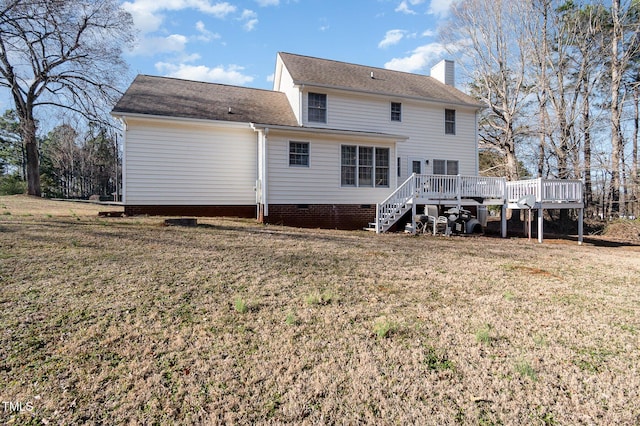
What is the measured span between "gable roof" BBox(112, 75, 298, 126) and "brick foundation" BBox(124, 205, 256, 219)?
318 cm

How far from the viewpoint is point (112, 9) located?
60.5 ft

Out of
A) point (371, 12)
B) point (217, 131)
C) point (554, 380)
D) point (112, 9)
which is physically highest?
point (112, 9)

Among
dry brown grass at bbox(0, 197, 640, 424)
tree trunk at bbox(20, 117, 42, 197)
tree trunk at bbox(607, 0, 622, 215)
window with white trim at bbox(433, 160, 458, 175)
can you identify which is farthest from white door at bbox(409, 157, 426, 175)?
tree trunk at bbox(20, 117, 42, 197)

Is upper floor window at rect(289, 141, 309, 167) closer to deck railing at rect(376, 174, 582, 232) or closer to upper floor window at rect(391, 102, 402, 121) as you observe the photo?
deck railing at rect(376, 174, 582, 232)

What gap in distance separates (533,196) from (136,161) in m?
13.3

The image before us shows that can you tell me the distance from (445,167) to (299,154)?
7534mm

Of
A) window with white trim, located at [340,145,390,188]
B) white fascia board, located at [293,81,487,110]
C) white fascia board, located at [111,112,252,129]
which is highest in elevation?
white fascia board, located at [293,81,487,110]

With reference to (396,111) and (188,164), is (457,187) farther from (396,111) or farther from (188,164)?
(188,164)

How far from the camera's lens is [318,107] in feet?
46.0

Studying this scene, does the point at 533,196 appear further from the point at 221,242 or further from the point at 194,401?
the point at 194,401

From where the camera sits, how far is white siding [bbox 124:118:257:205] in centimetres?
1159

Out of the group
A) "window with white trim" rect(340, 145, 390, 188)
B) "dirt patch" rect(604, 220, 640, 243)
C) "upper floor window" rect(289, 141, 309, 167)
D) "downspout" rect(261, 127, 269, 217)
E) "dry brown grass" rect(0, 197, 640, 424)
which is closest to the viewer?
"dry brown grass" rect(0, 197, 640, 424)

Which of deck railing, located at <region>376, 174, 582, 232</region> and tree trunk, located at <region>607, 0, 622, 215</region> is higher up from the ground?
tree trunk, located at <region>607, 0, 622, 215</region>

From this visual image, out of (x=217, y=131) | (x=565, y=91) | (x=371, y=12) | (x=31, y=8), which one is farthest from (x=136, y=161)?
(x=565, y=91)
